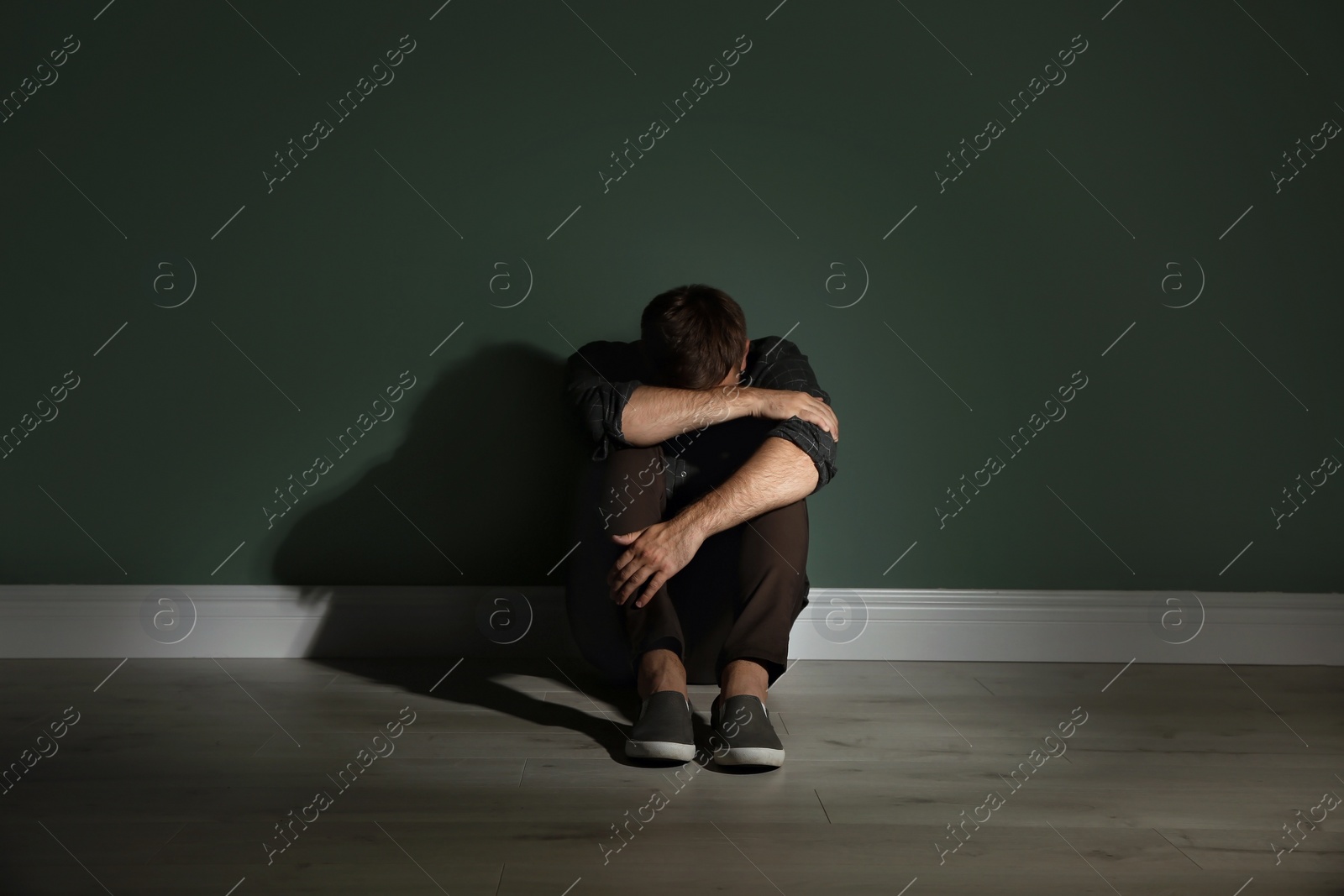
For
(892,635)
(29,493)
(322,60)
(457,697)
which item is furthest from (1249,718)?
(29,493)

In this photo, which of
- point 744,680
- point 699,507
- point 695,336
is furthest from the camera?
A: point 695,336

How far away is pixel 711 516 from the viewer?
5.01 ft

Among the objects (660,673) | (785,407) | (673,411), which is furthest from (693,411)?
(660,673)

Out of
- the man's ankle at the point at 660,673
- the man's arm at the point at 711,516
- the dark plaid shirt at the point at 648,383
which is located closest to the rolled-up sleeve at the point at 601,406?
the dark plaid shirt at the point at 648,383

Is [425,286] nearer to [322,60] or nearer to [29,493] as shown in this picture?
[322,60]

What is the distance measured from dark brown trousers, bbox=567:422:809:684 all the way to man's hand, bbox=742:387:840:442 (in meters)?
0.07

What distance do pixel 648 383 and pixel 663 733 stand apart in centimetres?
74

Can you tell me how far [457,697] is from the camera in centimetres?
170

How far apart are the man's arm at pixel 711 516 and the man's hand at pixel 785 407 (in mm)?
70

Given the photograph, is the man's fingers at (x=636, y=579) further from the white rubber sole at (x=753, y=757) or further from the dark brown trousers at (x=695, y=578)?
the white rubber sole at (x=753, y=757)

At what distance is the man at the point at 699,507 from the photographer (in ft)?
4.80

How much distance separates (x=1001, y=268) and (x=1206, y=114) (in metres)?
0.55

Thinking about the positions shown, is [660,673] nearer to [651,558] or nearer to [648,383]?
[651,558]

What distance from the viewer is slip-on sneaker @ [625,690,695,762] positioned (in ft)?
4.42
